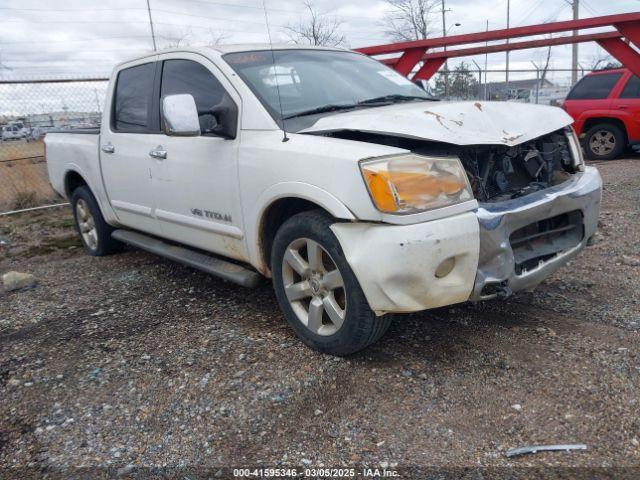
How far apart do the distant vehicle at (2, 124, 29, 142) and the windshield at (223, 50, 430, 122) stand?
6.69 meters

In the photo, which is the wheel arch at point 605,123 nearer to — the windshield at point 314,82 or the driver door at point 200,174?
the windshield at point 314,82

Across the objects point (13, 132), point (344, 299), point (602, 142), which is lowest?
point (602, 142)

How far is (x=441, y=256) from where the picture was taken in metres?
2.54

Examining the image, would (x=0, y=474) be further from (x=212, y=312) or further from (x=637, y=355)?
(x=637, y=355)

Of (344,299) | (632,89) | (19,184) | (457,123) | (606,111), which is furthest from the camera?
(606,111)

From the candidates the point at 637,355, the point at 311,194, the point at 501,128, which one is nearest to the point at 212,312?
the point at 311,194

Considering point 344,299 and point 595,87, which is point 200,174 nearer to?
point 344,299

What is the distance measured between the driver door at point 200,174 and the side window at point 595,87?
333 inches

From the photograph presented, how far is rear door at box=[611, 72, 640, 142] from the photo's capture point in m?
9.41

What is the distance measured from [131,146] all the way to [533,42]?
554 centimetres

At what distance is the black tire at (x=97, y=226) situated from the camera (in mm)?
5315

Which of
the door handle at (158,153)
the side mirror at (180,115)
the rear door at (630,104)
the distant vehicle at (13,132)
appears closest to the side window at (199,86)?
the side mirror at (180,115)

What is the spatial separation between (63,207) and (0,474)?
7.18 metres

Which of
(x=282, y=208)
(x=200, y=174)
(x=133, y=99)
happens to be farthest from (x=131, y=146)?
(x=282, y=208)
